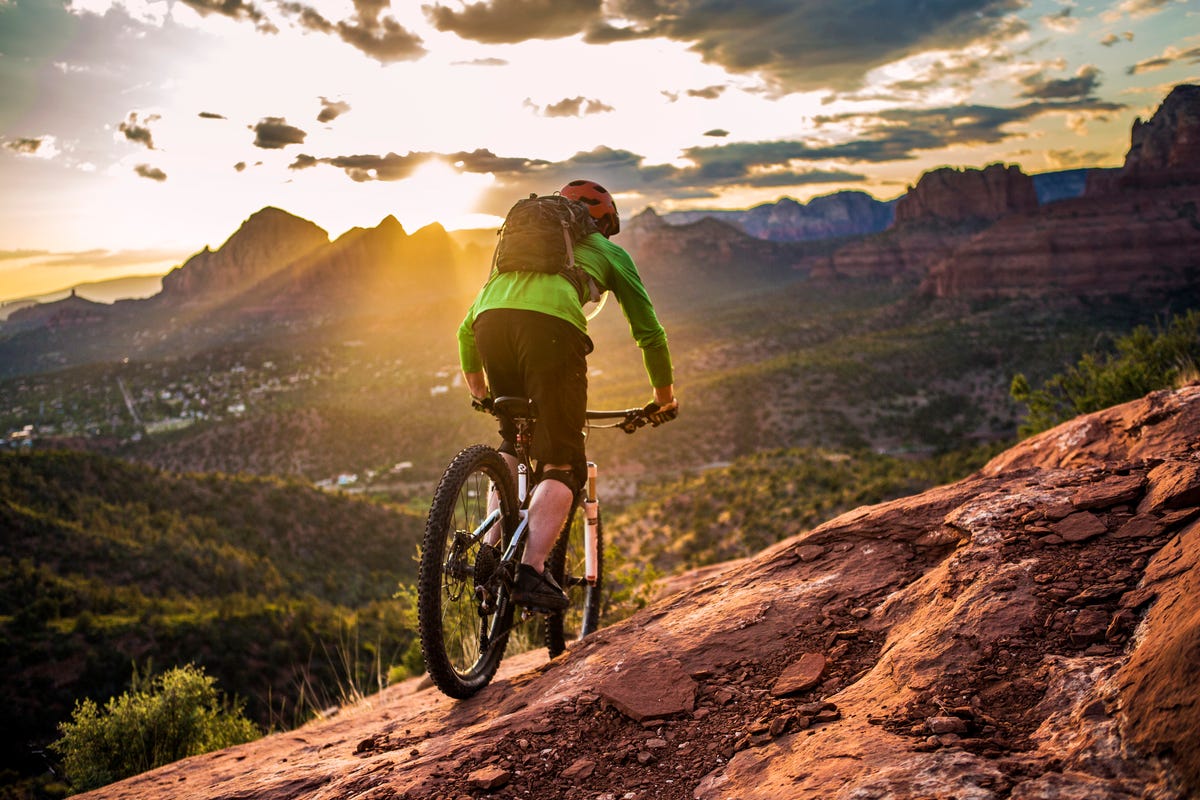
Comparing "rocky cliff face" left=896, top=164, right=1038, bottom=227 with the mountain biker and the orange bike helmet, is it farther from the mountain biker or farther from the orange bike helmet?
the mountain biker

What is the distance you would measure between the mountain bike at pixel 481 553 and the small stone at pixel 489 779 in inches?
36.8

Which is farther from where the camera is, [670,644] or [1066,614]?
[670,644]

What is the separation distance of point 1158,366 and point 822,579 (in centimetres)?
1235

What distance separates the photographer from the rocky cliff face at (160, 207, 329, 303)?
189 metres

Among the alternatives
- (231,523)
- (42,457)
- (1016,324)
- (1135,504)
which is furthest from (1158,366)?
(1016,324)

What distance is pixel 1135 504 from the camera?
2.93 m

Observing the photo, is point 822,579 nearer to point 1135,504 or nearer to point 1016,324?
point 1135,504

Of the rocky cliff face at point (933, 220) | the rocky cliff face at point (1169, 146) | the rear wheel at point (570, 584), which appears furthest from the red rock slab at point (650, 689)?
the rocky cliff face at point (933, 220)

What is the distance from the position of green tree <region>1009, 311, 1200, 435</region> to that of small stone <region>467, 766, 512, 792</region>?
1074 centimetres

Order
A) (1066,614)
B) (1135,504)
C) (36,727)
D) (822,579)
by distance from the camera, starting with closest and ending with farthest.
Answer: (1066,614) → (1135,504) → (822,579) → (36,727)

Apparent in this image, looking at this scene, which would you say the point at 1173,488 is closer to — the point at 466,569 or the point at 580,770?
the point at 580,770

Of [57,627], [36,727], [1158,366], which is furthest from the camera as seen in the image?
[57,627]

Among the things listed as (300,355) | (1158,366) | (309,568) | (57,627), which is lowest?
(309,568)

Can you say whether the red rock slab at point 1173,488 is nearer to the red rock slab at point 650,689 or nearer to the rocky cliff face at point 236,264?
the red rock slab at point 650,689
